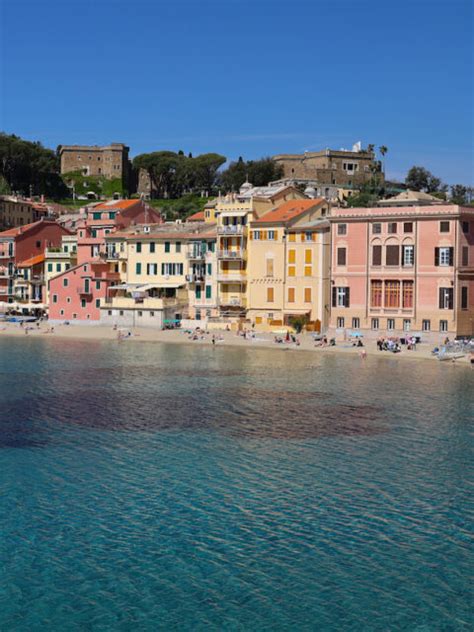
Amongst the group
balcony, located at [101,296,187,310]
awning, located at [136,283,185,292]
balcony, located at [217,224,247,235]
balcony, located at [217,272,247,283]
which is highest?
balcony, located at [217,224,247,235]

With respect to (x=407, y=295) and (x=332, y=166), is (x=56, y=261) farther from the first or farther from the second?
(x=332, y=166)

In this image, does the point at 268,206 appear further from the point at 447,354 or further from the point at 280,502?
the point at 280,502

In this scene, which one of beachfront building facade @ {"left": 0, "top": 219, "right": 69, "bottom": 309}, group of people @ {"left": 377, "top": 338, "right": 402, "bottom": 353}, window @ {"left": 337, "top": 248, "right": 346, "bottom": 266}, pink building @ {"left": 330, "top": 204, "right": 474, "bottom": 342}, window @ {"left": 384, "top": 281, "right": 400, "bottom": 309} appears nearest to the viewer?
group of people @ {"left": 377, "top": 338, "right": 402, "bottom": 353}

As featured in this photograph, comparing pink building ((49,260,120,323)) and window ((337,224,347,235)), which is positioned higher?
window ((337,224,347,235))

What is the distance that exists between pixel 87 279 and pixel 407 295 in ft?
111

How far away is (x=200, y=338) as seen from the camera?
74.6 meters

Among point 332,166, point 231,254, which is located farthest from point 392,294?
point 332,166

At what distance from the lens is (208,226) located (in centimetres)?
8475

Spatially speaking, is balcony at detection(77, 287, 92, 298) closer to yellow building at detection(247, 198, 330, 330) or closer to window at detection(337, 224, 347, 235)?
yellow building at detection(247, 198, 330, 330)

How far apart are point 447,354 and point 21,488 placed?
130 ft

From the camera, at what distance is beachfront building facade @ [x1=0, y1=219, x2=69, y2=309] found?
96.8 metres

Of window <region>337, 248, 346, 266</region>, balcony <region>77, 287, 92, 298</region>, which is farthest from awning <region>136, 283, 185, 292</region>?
window <region>337, 248, 346, 266</region>

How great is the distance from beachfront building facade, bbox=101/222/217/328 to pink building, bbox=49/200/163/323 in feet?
4.71

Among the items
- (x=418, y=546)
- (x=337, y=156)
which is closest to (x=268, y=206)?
(x=418, y=546)
